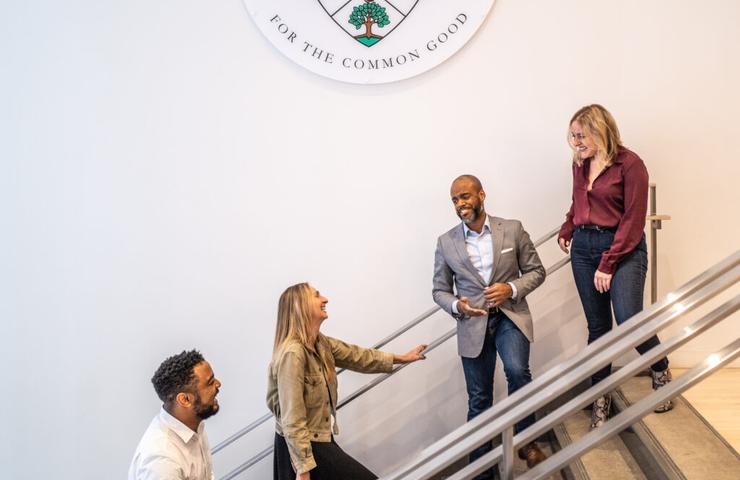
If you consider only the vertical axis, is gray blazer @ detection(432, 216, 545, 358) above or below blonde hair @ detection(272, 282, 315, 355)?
below

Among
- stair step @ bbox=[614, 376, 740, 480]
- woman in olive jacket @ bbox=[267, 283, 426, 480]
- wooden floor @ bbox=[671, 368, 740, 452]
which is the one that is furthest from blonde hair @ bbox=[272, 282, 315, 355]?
wooden floor @ bbox=[671, 368, 740, 452]

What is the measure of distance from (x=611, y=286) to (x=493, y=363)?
623 mm

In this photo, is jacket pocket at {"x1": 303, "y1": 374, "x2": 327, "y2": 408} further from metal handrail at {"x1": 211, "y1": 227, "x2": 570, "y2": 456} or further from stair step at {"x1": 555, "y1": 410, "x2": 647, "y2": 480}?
stair step at {"x1": 555, "y1": 410, "x2": 647, "y2": 480}

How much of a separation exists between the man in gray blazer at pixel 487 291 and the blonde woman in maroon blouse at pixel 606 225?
245mm

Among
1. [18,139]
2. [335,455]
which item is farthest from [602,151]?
[18,139]

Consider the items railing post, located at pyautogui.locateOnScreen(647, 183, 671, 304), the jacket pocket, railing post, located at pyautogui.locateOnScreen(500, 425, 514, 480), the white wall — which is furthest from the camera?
the white wall

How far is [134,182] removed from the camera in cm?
433

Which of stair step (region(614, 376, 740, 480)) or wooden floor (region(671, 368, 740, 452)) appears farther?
wooden floor (region(671, 368, 740, 452))

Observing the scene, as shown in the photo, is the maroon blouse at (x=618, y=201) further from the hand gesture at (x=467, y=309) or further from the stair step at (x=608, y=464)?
the stair step at (x=608, y=464)

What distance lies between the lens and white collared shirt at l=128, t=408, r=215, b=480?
7.95ft

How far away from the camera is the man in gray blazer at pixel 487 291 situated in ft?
10.8

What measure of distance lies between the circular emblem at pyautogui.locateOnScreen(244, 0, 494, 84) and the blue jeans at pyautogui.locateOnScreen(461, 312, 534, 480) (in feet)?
5.10

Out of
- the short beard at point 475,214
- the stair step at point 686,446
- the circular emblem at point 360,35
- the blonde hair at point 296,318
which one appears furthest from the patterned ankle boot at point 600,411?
the circular emblem at point 360,35

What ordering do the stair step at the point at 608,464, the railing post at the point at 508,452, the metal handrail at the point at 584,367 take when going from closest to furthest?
the metal handrail at the point at 584,367, the railing post at the point at 508,452, the stair step at the point at 608,464
